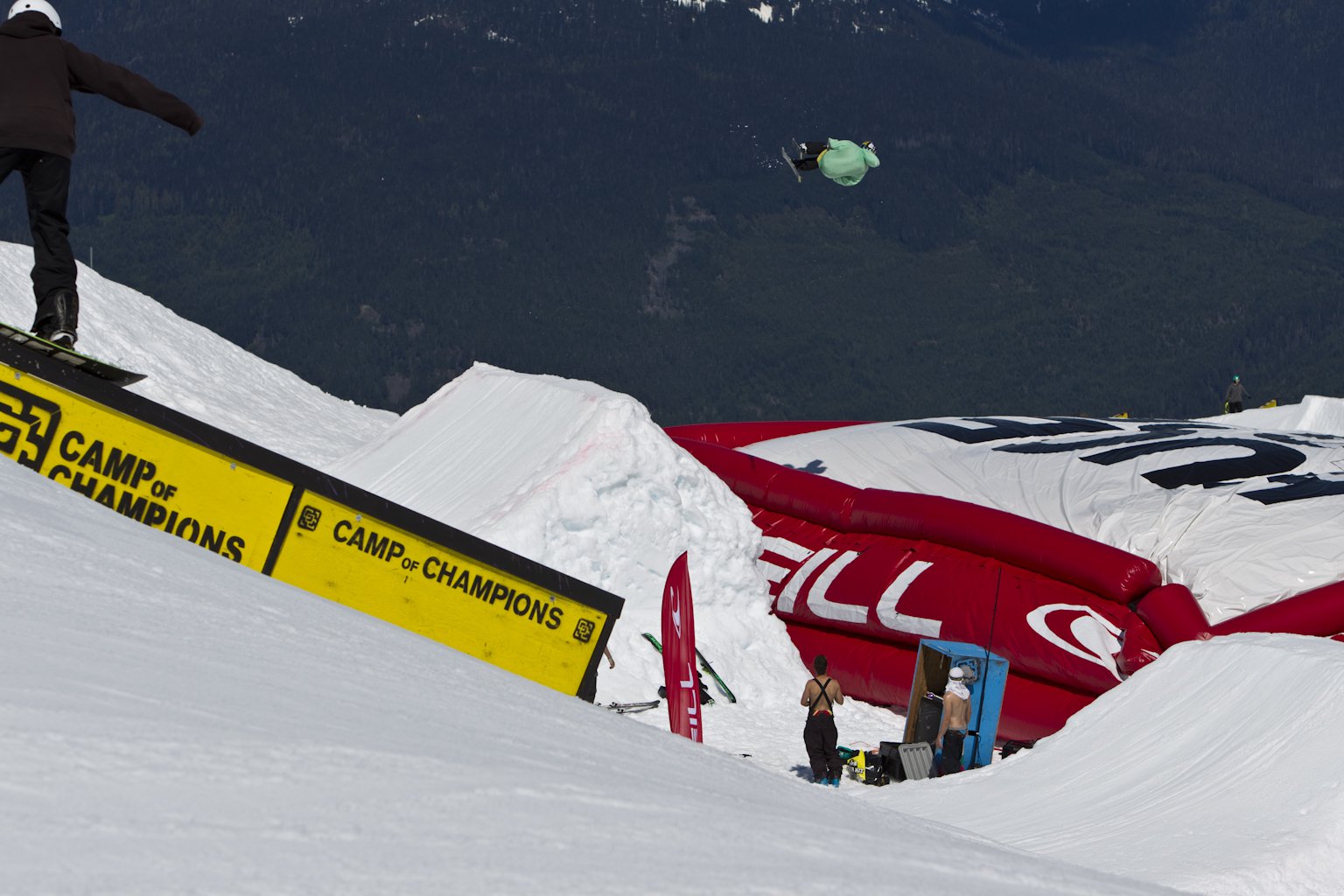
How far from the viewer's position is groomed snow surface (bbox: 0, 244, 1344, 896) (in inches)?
98.6

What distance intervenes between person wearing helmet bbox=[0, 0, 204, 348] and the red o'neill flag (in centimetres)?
413

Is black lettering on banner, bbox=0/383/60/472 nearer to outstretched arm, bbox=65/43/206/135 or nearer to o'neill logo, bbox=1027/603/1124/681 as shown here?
outstretched arm, bbox=65/43/206/135

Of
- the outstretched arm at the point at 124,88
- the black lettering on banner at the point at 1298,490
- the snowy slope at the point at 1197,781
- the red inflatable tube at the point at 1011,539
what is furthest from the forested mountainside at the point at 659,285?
the outstretched arm at the point at 124,88

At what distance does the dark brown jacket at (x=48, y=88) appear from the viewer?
232 inches

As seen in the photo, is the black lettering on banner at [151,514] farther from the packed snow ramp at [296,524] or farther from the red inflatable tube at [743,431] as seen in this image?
the red inflatable tube at [743,431]

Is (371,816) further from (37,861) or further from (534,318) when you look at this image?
(534,318)

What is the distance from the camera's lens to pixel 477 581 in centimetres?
694

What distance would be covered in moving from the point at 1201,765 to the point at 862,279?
181 metres

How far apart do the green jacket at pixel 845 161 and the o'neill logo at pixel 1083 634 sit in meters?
5.07

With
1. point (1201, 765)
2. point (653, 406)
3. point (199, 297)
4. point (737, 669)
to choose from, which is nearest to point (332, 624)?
point (1201, 765)

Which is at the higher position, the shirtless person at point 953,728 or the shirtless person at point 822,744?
the shirtless person at point 953,728

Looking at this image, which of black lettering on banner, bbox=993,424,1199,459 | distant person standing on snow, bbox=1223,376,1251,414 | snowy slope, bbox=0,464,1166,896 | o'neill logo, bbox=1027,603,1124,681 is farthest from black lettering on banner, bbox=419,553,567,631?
distant person standing on snow, bbox=1223,376,1251,414

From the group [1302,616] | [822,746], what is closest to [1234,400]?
[1302,616]

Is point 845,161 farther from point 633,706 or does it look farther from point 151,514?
point 151,514
